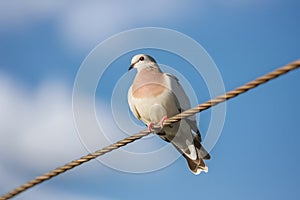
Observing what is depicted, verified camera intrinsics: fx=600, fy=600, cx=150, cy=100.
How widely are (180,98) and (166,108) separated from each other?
11.4 inches

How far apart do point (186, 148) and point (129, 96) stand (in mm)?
1054

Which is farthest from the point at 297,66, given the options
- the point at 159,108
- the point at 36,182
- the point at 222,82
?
the point at 159,108

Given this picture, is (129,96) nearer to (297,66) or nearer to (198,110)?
(198,110)

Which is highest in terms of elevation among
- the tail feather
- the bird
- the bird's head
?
the bird's head

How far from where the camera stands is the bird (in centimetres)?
770

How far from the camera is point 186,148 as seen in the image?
26.7ft

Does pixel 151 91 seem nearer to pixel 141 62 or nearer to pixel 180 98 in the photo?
pixel 180 98

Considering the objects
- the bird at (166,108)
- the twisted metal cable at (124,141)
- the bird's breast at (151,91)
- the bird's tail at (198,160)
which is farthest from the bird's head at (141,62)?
the twisted metal cable at (124,141)

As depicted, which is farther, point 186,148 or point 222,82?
point 186,148

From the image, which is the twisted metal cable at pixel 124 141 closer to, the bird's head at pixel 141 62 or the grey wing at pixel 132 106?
the grey wing at pixel 132 106

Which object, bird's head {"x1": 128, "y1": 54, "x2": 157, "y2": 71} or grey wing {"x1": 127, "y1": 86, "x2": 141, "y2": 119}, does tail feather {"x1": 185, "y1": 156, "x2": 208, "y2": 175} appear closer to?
grey wing {"x1": 127, "y1": 86, "x2": 141, "y2": 119}

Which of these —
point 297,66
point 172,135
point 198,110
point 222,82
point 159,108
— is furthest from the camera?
point 172,135

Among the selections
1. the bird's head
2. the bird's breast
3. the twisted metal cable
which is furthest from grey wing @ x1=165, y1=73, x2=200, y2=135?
the twisted metal cable

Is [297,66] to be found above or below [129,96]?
below
